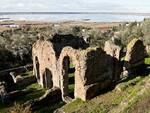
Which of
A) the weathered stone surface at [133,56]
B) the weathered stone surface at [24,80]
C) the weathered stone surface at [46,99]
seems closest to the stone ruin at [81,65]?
the weathered stone surface at [133,56]

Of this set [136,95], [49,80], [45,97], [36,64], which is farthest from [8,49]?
[136,95]

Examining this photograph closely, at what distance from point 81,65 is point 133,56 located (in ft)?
31.2

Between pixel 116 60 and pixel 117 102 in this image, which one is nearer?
pixel 117 102

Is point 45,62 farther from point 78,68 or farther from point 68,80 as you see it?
point 78,68

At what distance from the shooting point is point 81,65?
30.4m

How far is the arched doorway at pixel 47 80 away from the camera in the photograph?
40375 millimetres

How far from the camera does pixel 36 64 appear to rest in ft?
144

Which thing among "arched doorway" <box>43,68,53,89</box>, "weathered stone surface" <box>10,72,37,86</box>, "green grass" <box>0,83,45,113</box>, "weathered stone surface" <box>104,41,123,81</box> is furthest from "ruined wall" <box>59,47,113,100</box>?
"weathered stone surface" <box>10,72,37,86</box>

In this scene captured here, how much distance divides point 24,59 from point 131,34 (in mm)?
42579

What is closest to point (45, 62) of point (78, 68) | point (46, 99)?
point (46, 99)

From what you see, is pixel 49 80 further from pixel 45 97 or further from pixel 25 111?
pixel 25 111

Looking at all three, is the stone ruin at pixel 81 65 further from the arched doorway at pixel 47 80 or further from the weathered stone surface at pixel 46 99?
the weathered stone surface at pixel 46 99

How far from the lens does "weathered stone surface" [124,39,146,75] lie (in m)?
36.6

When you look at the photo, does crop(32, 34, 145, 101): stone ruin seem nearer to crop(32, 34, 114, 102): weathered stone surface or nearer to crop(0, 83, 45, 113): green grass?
crop(32, 34, 114, 102): weathered stone surface
